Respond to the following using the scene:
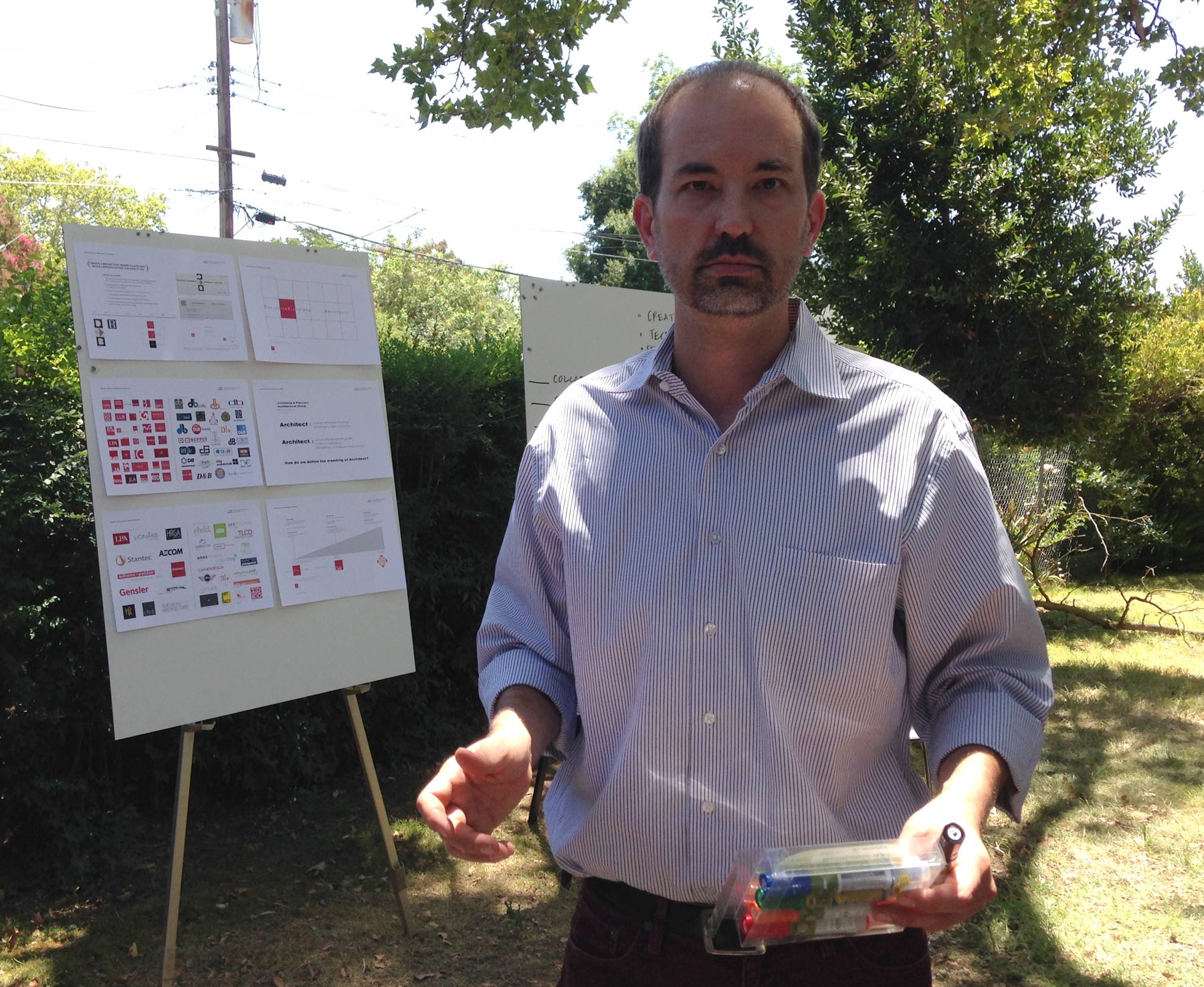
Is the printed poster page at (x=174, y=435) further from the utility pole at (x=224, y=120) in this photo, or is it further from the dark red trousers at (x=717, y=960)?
the utility pole at (x=224, y=120)

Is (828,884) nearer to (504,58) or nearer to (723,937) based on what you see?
(723,937)

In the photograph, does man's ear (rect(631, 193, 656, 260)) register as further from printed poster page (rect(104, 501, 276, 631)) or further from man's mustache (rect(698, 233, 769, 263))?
printed poster page (rect(104, 501, 276, 631))

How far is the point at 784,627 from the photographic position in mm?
1365

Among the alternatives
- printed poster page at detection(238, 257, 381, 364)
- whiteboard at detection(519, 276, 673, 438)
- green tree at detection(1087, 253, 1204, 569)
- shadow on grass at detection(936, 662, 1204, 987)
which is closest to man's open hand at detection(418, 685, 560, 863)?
printed poster page at detection(238, 257, 381, 364)

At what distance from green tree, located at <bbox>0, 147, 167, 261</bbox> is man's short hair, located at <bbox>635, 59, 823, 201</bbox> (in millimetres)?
47388

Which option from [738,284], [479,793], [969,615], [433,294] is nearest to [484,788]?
[479,793]

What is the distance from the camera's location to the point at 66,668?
3.89 metres

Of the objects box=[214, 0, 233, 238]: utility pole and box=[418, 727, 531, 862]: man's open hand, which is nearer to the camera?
box=[418, 727, 531, 862]: man's open hand

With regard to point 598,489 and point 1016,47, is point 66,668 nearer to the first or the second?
point 598,489

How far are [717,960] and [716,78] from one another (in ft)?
4.21

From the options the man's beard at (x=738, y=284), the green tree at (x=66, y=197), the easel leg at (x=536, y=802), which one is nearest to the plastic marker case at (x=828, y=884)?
the man's beard at (x=738, y=284)

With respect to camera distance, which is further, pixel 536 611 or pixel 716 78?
pixel 536 611

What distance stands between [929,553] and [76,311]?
269cm

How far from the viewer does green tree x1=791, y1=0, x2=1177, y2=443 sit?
669 cm
